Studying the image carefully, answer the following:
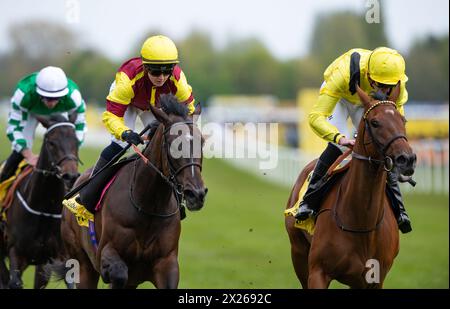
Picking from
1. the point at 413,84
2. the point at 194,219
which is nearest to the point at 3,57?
the point at 413,84

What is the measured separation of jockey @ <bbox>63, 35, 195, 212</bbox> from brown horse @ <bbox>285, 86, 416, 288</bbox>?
1.20 meters

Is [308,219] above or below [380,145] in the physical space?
below

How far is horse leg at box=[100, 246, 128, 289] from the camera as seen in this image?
6.08 metres

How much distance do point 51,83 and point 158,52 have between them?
2572mm

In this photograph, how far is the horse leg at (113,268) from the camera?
19.9 feet

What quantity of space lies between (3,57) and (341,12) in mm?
22023

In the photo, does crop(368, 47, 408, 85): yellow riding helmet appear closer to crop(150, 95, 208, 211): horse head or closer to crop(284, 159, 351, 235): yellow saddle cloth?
crop(284, 159, 351, 235): yellow saddle cloth

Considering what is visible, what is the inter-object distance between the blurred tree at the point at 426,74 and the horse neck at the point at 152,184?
1156 inches

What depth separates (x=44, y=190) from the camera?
332 inches

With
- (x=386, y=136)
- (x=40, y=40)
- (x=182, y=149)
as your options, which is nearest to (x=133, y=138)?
(x=182, y=149)

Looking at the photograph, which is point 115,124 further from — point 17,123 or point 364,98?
point 17,123

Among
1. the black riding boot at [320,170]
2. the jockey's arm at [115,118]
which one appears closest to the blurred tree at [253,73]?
the black riding boot at [320,170]
